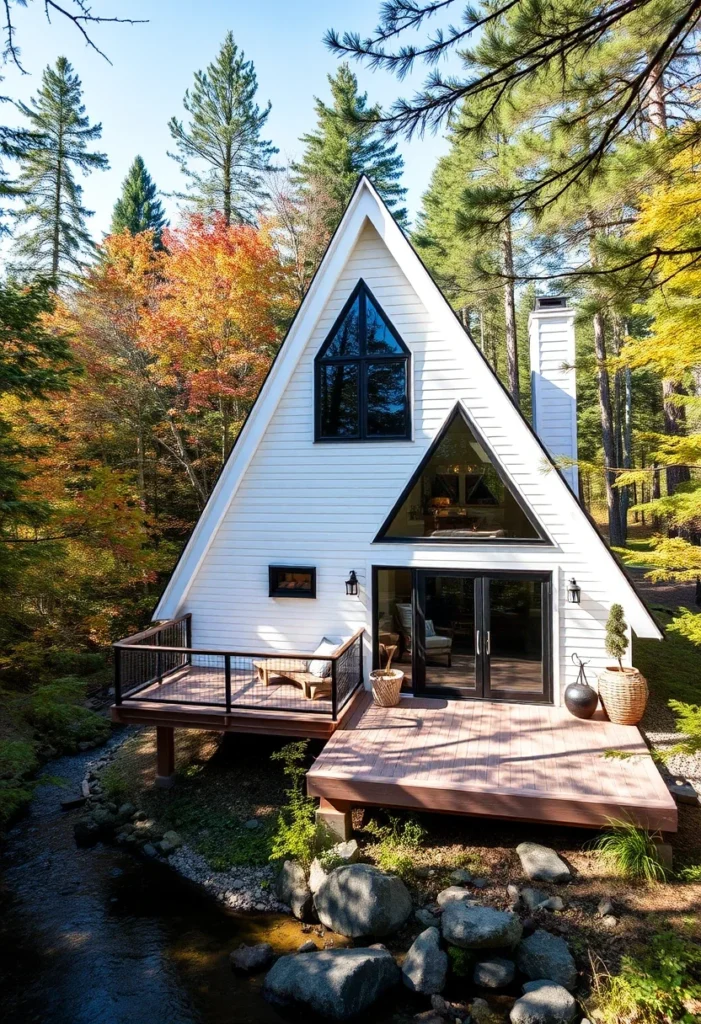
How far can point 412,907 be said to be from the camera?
5.39 metres

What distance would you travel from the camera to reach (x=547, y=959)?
15.0ft

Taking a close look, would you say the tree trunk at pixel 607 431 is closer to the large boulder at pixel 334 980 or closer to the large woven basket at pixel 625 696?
the large woven basket at pixel 625 696

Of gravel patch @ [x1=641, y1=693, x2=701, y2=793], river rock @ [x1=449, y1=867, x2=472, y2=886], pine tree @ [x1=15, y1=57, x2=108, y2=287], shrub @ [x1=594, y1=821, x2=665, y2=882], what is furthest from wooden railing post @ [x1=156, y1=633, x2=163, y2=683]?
pine tree @ [x1=15, y1=57, x2=108, y2=287]

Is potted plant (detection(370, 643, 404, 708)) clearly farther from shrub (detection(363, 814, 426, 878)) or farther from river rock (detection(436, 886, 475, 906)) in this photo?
river rock (detection(436, 886, 475, 906))

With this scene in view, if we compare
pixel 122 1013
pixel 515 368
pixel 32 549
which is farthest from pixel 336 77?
pixel 122 1013

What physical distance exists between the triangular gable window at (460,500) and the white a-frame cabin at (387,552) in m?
0.03

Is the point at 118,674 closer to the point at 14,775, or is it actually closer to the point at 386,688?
the point at 14,775

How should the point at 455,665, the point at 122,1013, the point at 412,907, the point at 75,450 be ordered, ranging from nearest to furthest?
the point at 122,1013 → the point at 412,907 → the point at 455,665 → the point at 75,450

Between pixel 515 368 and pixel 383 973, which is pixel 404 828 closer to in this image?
pixel 383 973

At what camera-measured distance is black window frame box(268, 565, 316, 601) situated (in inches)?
348

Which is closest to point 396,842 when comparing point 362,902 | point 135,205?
point 362,902

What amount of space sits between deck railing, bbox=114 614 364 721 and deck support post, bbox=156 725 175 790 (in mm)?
590

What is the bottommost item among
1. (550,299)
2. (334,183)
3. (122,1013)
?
(122,1013)

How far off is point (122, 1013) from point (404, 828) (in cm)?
308
